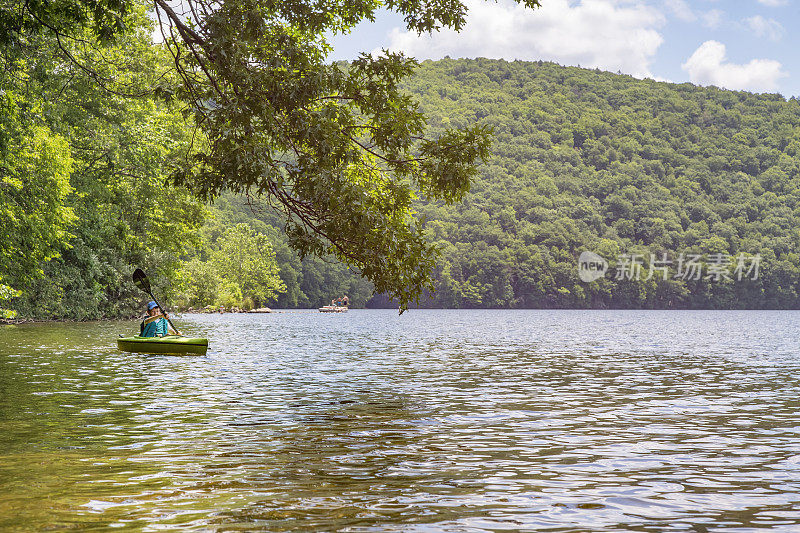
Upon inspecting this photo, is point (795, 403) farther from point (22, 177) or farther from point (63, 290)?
point (63, 290)

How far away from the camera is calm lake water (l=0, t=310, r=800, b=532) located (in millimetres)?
8523

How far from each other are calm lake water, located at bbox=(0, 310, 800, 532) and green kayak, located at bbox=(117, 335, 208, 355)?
79.1 inches

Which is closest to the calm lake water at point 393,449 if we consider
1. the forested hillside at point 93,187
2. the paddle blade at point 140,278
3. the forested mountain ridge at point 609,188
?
the paddle blade at point 140,278

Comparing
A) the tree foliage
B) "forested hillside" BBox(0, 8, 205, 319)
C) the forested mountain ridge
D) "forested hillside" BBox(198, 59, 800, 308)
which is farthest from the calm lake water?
the forested mountain ridge

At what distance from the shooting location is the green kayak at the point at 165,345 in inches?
1136

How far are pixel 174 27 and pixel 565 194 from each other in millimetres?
159076

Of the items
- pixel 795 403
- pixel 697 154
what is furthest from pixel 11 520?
pixel 697 154

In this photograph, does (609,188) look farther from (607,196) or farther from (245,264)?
(245,264)

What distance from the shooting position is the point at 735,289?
519ft

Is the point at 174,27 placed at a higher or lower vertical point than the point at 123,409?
higher

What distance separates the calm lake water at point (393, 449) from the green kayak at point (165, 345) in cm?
201

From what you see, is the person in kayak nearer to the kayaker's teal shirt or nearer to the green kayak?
the kayaker's teal shirt

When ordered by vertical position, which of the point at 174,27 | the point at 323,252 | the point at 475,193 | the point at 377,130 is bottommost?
the point at 323,252

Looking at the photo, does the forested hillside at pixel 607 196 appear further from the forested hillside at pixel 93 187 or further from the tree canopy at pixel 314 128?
the tree canopy at pixel 314 128
